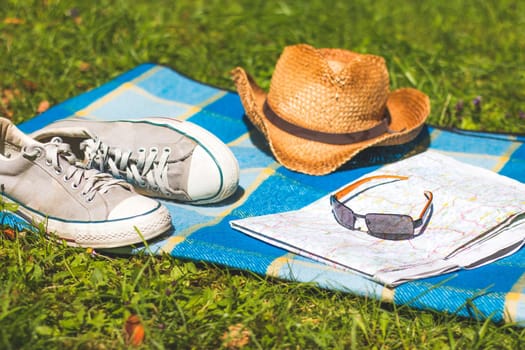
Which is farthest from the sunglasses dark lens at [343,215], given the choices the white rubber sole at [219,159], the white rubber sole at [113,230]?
the white rubber sole at [113,230]

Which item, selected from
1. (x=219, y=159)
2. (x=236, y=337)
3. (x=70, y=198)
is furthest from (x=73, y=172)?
(x=236, y=337)

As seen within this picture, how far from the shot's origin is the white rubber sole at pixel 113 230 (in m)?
2.65

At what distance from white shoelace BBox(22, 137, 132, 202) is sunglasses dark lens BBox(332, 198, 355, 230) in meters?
0.79

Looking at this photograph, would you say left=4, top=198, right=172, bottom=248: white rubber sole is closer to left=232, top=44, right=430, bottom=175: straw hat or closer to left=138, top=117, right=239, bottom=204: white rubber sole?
left=138, top=117, right=239, bottom=204: white rubber sole

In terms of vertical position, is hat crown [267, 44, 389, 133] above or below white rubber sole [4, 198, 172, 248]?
above

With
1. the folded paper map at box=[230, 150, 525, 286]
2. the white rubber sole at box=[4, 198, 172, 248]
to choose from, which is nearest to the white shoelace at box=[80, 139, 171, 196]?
the white rubber sole at box=[4, 198, 172, 248]

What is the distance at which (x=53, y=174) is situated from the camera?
2.82 m

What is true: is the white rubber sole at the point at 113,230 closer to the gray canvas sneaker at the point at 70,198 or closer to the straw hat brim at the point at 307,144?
the gray canvas sneaker at the point at 70,198

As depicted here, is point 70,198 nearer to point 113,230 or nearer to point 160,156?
point 113,230

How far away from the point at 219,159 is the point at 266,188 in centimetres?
34

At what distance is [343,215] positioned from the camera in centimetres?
278

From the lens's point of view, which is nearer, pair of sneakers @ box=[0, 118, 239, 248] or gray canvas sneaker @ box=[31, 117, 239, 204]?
pair of sneakers @ box=[0, 118, 239, 248]

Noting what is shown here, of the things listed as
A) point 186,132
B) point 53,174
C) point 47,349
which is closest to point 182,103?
point 186,132

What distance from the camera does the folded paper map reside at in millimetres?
2547
